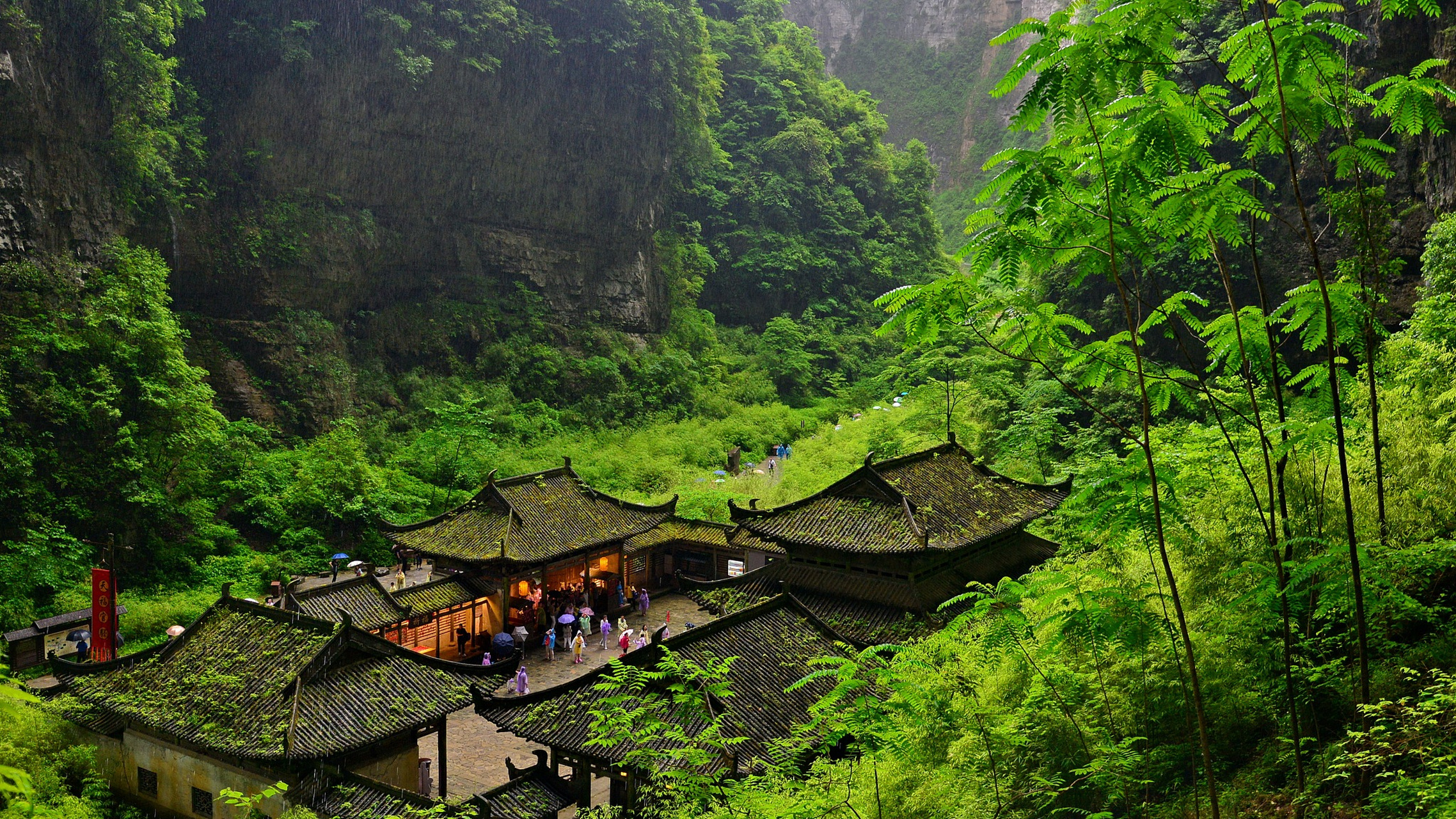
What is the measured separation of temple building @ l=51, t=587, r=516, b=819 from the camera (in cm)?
1426

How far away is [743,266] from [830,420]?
13.4 meters

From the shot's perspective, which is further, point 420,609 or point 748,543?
point 748,543

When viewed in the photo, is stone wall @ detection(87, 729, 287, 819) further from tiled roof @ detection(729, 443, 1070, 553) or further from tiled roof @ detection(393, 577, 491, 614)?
tiled roof @ detection(729, 443, 1070, 553)

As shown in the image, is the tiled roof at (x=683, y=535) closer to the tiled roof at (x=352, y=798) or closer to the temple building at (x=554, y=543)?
the temple building at (x=554, y=543)

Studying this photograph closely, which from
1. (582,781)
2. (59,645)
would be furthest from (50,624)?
(582,781)

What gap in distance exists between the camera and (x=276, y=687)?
14.9 m

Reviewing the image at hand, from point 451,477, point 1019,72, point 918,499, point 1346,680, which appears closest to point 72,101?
point 451,477

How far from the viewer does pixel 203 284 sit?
37469 mm

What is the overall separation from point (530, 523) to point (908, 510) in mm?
11961

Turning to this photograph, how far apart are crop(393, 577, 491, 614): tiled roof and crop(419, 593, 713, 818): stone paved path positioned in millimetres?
2279

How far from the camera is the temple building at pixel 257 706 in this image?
14.3 metres

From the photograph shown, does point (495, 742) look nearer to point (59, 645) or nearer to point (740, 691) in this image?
point (740, 691)

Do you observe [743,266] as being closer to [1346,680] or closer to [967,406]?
[967,406]

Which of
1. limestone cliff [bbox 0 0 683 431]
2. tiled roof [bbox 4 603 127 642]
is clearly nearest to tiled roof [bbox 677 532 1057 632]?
tiled roof [bbox 4 603 127 642]
